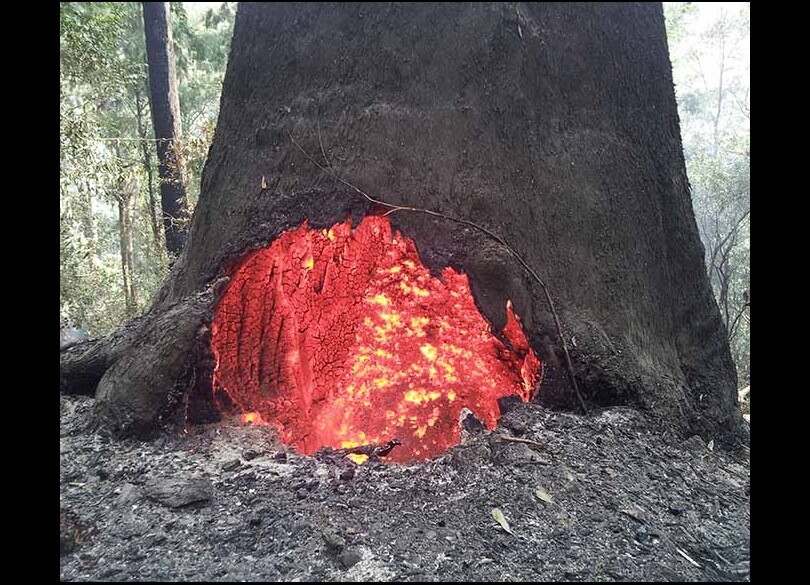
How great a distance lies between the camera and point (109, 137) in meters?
8.61

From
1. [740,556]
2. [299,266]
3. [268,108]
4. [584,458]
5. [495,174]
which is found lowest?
[740,556]

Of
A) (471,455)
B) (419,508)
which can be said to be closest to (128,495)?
(419,508)

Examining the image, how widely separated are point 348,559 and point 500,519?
545mm

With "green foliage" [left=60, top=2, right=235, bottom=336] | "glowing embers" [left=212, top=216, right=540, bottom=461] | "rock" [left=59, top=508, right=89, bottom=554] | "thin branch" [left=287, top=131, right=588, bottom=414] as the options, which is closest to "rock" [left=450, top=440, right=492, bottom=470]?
"glowing embers" [left=212, top=216, right=540, bottom=461]

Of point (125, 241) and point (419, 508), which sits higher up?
point (125, 241)

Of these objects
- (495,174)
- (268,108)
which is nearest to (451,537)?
(495,174)

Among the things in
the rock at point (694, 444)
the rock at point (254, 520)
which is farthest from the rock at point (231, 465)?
the rock at point (694, 444)

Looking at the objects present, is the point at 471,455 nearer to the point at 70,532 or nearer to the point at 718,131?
the point at 70,532

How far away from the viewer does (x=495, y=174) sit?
231 cm

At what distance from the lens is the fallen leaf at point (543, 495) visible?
1.83 m

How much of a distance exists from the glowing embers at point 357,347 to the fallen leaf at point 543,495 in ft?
1.65

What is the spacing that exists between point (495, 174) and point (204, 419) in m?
1.76
